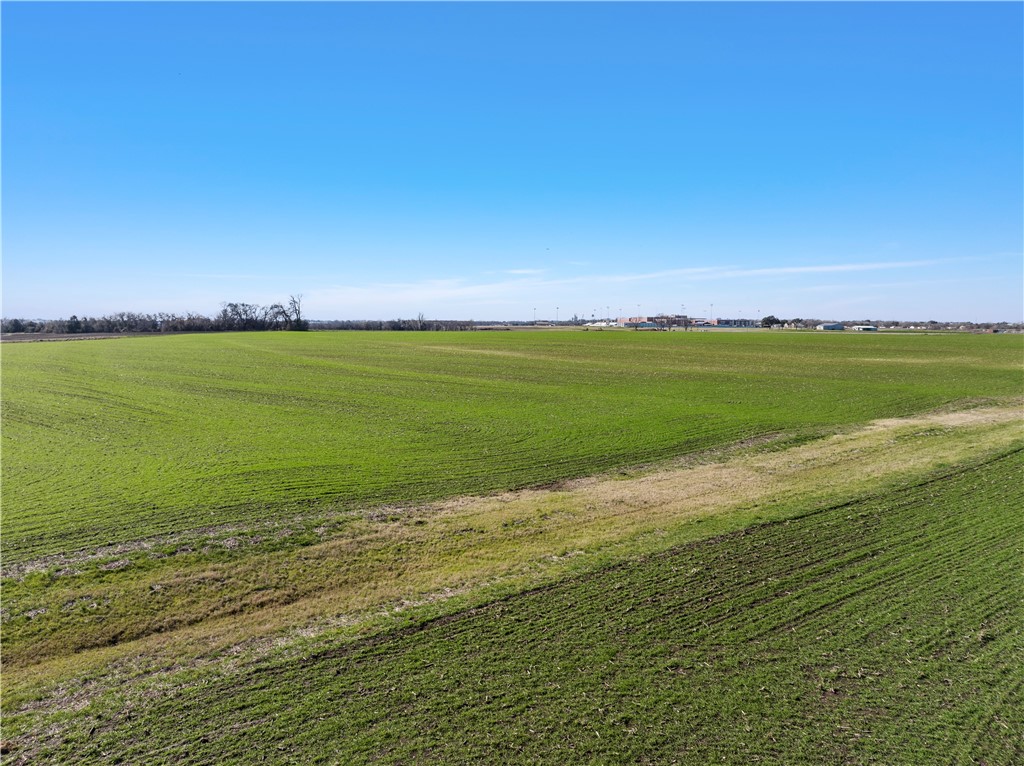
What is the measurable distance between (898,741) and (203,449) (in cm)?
2220

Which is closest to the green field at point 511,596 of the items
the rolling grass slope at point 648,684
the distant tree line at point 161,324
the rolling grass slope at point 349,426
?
the rolling grass slope at point 648,684

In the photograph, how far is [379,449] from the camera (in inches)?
849

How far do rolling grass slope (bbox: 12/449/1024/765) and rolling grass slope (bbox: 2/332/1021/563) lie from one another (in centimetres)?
698

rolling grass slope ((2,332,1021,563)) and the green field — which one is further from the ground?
rolling grass slope ((2,332,1021,563))

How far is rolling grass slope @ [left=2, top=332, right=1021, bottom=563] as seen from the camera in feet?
51.2

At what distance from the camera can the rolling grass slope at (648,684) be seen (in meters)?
6.84

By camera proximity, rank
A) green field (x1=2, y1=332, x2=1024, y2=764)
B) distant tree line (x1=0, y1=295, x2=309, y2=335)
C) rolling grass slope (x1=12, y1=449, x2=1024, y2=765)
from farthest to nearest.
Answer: distant tree line (x1=0, y1=295, x2=309, y2=335)
green field (x1=2, y1=332, x2=1024, y2=764)
rolling grass slope (x1=12, y1=449, x2=1024, y2=765)

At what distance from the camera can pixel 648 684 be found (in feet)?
25.8

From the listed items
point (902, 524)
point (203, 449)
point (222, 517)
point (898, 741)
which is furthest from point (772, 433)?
point (203, 449)

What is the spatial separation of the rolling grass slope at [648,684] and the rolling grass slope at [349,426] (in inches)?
275

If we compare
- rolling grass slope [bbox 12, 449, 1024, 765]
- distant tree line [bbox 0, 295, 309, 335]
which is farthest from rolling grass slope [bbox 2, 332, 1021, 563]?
distant tree line [bbox 0, 295, 309, 335]

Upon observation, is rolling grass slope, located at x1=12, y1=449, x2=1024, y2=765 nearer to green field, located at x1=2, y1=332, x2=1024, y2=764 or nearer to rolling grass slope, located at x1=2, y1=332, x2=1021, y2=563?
green field, located at x1=2, y1=332, x2=1024, y2=764

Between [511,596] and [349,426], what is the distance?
17.5m

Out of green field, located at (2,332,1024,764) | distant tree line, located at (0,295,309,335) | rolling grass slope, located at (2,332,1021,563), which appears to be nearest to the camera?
green field, located at (2,332,1024,764)
